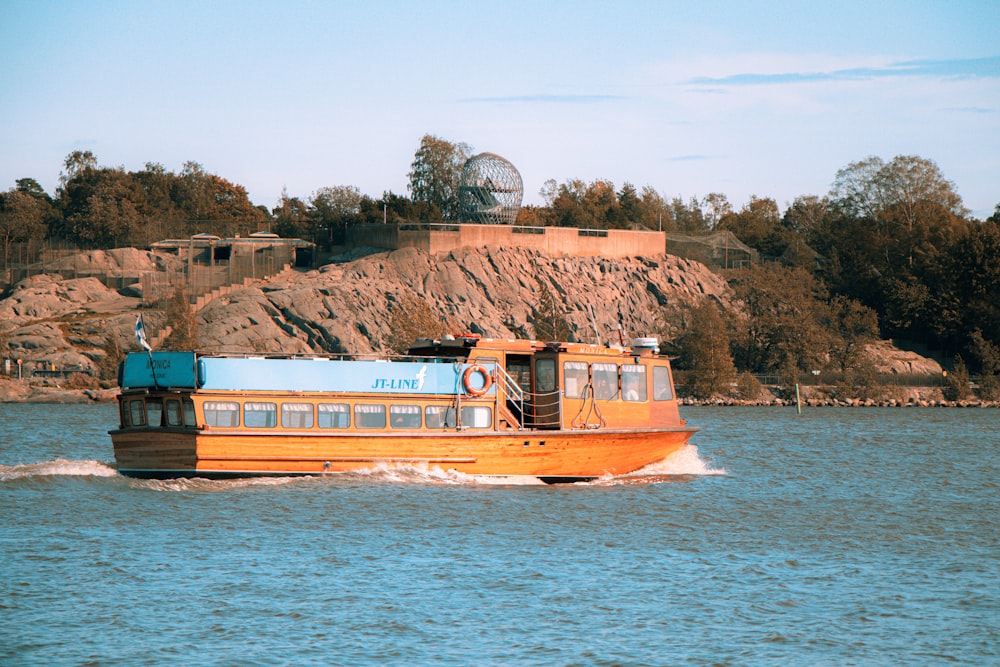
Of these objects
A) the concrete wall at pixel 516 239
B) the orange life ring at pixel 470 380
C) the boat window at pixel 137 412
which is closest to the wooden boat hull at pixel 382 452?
the boat window at pixel 137 412

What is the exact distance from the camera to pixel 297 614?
797 inches

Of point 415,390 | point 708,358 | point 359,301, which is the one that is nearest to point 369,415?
point 415,390

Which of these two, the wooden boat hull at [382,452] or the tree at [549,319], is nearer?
the wooden boat hull at [382,452]

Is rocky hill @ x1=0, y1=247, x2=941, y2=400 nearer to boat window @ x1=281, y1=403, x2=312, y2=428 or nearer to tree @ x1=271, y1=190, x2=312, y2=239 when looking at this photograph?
tree @ x1=271, y1=190, x2=312, y2=239

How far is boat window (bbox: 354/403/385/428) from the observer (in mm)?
32781

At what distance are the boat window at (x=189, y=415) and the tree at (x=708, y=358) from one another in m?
61.4

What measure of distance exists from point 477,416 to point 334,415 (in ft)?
13.9

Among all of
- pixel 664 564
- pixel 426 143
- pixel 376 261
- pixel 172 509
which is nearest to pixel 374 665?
pixel 664 564

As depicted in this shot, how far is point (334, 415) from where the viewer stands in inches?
1282

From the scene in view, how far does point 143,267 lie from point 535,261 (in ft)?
115

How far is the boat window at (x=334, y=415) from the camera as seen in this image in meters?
32.4

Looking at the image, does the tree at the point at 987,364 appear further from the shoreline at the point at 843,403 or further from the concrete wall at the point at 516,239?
the concrete wall at the point at 516,239

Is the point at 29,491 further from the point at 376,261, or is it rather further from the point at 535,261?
the point at 535,261

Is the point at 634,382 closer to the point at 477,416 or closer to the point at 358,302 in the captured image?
the point at 477,416
